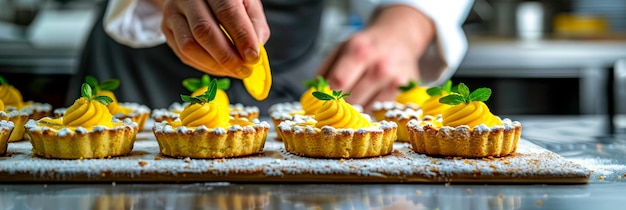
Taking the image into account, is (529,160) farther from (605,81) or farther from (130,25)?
(130,25)

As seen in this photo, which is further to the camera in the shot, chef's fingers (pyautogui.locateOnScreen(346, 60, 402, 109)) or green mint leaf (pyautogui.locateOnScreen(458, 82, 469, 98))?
chef's fingers (pyautogui.locateOnScreen(346, 60, 402, 109))

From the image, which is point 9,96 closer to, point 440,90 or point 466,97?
point 440,90

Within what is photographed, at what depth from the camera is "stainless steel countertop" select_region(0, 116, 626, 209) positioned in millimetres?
1519

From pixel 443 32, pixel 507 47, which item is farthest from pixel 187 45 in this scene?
pixel 507 47

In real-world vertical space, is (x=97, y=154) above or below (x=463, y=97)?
below

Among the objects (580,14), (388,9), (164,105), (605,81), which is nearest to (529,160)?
(605,81)

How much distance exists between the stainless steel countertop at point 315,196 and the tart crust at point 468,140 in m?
0.27

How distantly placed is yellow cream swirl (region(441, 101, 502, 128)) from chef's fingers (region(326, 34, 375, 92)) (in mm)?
1142

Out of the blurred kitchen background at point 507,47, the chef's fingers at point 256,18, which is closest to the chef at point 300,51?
the chef's fingers at point 256,18

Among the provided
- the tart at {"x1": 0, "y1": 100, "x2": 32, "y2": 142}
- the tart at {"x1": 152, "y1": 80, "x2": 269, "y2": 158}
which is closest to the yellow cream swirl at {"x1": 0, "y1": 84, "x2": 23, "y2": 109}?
the tart at {"x1": 0, "y1": 100, "x2": 32, "y2": 142}

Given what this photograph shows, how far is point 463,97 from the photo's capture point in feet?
6.92

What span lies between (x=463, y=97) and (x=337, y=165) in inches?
19.2

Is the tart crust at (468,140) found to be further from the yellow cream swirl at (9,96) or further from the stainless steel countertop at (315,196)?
the yellow cream swirl at (9,96)

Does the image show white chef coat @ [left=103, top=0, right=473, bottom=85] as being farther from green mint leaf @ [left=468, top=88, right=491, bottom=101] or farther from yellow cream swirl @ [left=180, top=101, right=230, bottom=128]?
green mint leaf @ [left=468, top=88, right=491, bottom=101]
